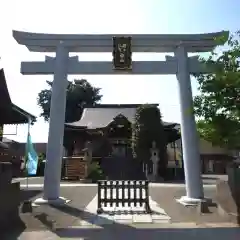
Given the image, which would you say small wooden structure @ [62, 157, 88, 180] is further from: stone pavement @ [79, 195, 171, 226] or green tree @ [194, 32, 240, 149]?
green tree @ [194, 32, 240, 149]

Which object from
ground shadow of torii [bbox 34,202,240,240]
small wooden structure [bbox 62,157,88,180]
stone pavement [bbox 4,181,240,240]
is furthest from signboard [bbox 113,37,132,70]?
small wooden structure [bbox 62,157,88,180]

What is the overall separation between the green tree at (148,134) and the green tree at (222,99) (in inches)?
722

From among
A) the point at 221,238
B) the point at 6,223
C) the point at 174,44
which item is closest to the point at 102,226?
the point at 6,223

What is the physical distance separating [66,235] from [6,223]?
1.46 meters

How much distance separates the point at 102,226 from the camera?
27.9 feet

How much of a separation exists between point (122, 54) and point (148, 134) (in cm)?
1393

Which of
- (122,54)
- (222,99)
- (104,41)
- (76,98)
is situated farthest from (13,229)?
(76,98)

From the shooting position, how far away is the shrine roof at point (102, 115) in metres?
31.3

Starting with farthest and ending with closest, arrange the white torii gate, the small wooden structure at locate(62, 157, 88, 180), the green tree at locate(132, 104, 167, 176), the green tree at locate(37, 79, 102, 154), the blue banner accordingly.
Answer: the green tree at locate(37, 79, 102, 154)
the small wooden structure at locate(62, 157, 88, 180)
the green tree at locate(132, 104, 167, 176)
the blue banner
the white torii gate

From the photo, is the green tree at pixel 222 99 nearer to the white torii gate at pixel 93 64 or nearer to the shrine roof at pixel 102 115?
the white torii gate at pixel 93 64

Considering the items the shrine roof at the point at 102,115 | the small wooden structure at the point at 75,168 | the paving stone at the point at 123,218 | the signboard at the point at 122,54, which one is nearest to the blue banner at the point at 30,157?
the signboard at the point at 122,54

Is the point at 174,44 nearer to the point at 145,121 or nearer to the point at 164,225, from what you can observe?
the point at 164,225

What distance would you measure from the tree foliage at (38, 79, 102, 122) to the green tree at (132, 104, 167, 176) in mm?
22649

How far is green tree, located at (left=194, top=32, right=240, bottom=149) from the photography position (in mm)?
6660
